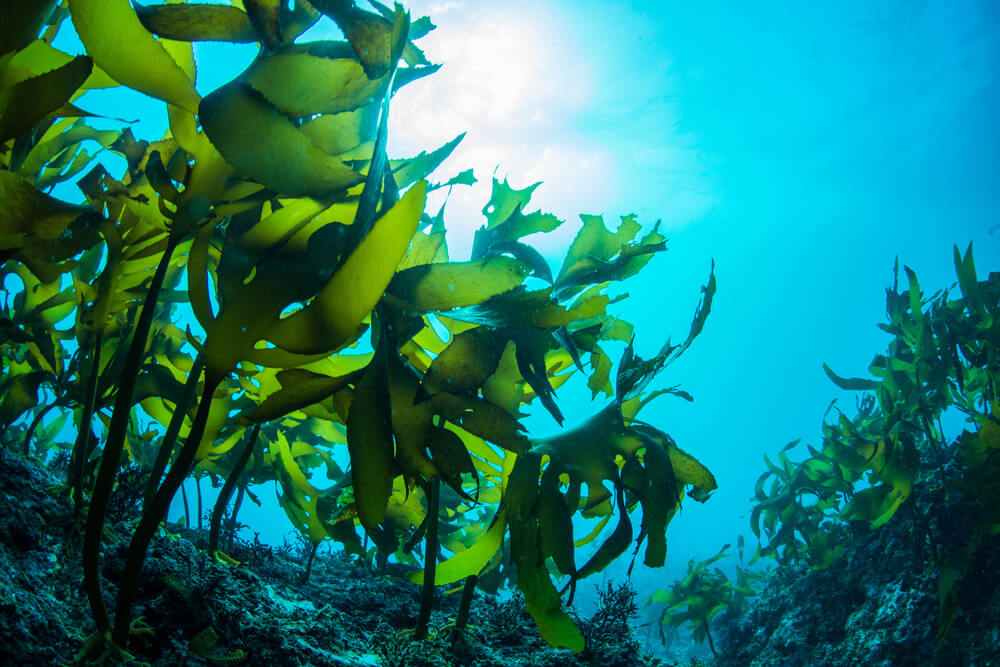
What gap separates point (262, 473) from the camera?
200 cm

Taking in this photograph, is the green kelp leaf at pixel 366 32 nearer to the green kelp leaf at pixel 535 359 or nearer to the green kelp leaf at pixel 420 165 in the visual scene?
the green kelp leaf at pixel 420 165

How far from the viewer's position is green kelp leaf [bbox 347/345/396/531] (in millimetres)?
776

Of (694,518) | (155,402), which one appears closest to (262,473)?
(155,402)

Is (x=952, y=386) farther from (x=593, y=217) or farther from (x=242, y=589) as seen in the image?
(x=242, y=589)

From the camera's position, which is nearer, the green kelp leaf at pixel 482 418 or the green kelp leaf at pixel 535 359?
the green kelp leaf at pixel 482 418

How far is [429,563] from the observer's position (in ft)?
3.57

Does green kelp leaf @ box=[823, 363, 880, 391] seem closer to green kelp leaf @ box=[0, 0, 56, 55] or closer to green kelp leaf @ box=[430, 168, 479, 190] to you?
green kelp leaf @ box=[430, 168, 479, 190]

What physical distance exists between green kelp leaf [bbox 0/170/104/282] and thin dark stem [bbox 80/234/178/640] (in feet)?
1.09

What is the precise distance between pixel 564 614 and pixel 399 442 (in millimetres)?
488

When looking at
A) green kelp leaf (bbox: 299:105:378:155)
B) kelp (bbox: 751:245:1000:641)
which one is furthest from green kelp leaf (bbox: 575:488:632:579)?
kelp (bbox: 751:245:1000:641)

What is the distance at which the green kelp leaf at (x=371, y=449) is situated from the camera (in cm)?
78

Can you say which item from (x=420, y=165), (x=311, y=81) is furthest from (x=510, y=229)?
(x=311, y=81)

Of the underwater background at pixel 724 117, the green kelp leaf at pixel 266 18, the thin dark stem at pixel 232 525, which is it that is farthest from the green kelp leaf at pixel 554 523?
the underwater background at pixel 724 117

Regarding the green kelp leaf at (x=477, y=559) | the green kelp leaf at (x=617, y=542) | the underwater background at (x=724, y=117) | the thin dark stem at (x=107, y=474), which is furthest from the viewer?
the underwater background at (x=724, y=117)
